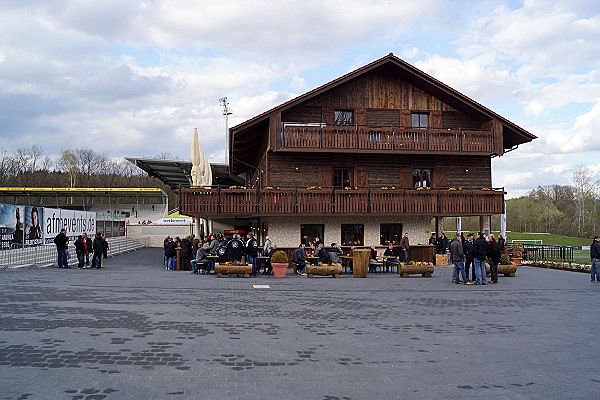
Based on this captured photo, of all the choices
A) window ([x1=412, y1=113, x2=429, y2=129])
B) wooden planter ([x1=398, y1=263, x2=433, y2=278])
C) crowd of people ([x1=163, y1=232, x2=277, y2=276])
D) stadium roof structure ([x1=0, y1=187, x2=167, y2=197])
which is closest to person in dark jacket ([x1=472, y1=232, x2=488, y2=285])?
wooden planter ([x1=398, y1=263, x2=433, y2=278])

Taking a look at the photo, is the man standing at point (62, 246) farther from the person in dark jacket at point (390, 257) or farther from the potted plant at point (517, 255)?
the potted plant at point (517, 255)

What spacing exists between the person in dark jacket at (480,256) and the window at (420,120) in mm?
12803

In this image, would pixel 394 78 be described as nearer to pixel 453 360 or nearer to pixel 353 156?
pixel 353 156

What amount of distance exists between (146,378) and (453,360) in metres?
4.28

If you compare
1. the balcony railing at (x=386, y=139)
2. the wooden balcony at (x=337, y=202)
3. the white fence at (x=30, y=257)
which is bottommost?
the white fence at (x=30, y=257)

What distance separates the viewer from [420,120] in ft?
99.9

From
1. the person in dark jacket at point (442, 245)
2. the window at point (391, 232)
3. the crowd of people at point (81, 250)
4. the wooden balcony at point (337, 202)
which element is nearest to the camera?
the crowd of people at point (81, 250)

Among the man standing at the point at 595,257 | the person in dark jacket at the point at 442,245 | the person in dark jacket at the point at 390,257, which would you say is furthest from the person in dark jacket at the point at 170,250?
the man standing at the point at 595,257

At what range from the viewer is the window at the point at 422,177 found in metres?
29.9

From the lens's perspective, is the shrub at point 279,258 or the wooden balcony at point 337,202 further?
the wooden balcony at point 337,202

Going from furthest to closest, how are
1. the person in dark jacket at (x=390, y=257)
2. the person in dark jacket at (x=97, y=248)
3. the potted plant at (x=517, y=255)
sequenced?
the potted plant at (x=517, y=255)
the person in dark jacket at (x=97, y=248)
the person in dark jacket at (x=390, y=257)

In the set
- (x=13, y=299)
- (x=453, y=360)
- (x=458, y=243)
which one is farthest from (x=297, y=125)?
(x=453, y=360)

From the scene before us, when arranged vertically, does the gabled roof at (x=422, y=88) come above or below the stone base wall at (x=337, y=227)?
above

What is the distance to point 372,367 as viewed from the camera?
773 centimetres
